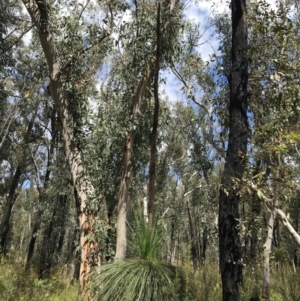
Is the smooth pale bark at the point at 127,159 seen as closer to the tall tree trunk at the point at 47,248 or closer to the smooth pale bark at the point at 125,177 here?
the smooth pale bark at the point at 125,177

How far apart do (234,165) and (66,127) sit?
395 cm

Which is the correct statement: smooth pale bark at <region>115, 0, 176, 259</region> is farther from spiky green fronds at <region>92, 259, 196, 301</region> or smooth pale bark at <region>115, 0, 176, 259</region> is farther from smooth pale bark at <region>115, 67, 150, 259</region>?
spiky green fronds at <region>92, 259, 196, 301</region>

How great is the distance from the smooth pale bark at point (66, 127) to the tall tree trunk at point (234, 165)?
11.1 ft

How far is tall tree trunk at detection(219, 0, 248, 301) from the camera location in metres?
3.93

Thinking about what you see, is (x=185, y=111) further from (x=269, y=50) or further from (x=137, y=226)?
(x=137, y=226)

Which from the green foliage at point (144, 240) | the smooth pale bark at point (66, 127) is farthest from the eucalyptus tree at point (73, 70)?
the green foliage at point (144, 240)

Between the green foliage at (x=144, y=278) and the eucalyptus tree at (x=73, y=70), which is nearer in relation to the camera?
the green foliage at (x=144, y=278)

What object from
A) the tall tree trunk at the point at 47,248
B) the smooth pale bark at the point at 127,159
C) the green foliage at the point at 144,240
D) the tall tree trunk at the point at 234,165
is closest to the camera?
the tall tree trunk at the point at 234,165

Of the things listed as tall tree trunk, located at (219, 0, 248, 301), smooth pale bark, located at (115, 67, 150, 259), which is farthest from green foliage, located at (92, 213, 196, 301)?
smooth pale bark, located at (115, 67, 150, 259)

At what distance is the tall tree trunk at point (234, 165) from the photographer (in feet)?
12.9

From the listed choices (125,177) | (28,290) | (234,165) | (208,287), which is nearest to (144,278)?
(234,165)

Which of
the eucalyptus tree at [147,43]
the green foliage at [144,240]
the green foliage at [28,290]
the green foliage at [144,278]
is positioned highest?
the eucalyptus tree at [147,43]

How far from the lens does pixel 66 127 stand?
7355mm

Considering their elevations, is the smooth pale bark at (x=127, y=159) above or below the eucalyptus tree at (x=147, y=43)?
below
